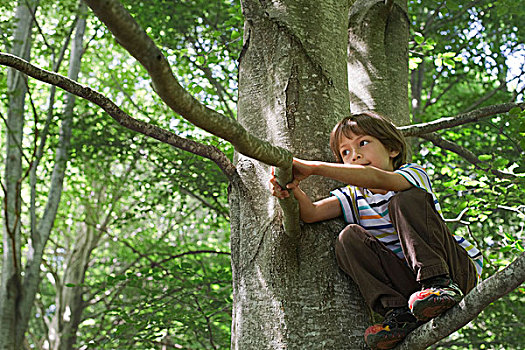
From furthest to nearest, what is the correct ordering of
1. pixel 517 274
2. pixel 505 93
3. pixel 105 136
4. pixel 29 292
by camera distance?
pixel 505 93
pixel 105 136
pixel 29 292
pixel 517 274

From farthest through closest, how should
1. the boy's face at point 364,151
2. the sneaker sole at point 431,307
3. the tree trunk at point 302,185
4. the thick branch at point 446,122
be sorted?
the thick branch at point 446,122 → the boy's face at point 364,151 → the tree trunk at point 302,185 → the sneaker sole at point 431,307

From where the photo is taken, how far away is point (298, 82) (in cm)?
214

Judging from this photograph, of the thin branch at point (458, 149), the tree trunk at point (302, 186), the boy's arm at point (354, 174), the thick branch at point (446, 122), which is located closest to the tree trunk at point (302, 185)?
the tree trunk at point (302, 186)

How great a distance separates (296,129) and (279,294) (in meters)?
0.65

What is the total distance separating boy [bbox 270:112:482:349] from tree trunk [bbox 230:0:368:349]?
81 mm

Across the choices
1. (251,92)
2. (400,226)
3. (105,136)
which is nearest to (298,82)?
(251,92)

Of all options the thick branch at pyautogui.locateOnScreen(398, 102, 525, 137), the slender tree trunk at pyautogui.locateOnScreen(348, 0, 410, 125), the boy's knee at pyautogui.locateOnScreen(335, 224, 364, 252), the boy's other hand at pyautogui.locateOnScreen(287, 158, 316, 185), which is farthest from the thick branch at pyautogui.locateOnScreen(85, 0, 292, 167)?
the slender tree trunk at pyautogui.locateOnScreen(348, 0, 410, 125)

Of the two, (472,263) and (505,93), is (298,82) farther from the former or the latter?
(505,93)

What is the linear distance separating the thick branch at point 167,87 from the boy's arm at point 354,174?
0.44 feet

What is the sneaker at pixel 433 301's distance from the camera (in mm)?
1502

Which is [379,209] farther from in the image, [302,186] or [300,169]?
[300,169]

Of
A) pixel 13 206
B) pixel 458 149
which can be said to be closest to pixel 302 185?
pixel 458 149

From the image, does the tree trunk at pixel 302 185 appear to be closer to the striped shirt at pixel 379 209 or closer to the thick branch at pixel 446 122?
the striped shirt at pixel 379 209

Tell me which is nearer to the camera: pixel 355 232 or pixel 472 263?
pixel 355 232
